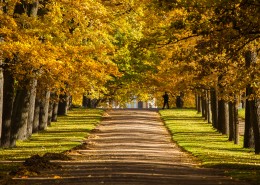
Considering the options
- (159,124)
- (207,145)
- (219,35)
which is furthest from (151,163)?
(159,124)

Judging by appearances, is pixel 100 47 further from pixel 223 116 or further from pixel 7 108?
pixel 223 116

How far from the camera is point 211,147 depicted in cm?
3891

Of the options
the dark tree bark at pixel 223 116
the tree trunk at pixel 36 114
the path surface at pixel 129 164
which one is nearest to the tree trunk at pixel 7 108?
the path surface at pixel 129 164

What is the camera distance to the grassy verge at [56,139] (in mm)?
30336

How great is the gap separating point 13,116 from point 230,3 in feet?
63.6

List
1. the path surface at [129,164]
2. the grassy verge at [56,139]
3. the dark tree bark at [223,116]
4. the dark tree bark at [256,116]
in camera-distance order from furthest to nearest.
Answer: the dark tree bark at [223,116] → the dark tree bark at [256,116] → the grassy verge at [56,139] → the path surface at [129,164]

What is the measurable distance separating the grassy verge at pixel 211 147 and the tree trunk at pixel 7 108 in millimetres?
8224

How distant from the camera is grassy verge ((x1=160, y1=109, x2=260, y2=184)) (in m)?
26.4

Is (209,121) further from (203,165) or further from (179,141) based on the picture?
(203,165)

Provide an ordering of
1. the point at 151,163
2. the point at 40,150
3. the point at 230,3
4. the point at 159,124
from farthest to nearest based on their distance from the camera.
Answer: the point at 159,124
the point at 40,150
the point at 151,163
the point at 230,3

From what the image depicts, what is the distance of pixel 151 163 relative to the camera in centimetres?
2677

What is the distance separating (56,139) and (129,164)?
16.0 meters

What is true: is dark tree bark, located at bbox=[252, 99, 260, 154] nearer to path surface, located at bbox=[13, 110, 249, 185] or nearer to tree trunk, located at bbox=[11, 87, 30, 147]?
path surface, located at bbox=[13, 110, 249, 185]

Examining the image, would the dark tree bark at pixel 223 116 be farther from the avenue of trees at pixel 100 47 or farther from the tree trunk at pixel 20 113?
the tree trunk at pixel 20 113
